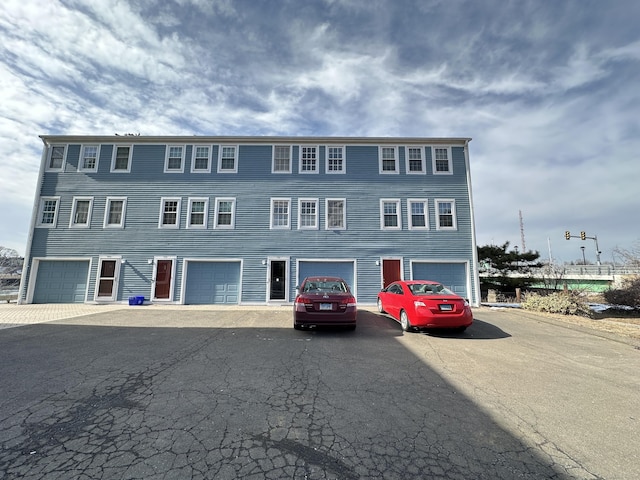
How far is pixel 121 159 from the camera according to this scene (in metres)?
16.2

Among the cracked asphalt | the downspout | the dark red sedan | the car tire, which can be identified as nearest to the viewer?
the cracked asphalt

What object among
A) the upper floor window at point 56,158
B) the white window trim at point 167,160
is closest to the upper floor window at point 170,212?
the white window trim at point 167,160

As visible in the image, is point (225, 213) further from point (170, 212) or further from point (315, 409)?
point (315, 409)

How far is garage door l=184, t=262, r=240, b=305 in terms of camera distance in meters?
14.8

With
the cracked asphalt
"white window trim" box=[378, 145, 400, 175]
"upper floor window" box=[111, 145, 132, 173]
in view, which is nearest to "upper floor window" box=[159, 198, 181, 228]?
"upper floor window" box=[111, 145, 132, 173]

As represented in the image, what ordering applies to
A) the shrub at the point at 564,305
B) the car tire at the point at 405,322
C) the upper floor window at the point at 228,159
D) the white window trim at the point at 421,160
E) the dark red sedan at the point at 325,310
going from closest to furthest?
the dark red sedan at the point at 325,310 → the car tire at the point at 405,322 → the shrub at the point at 564,305 → the white window trim at the point at 421,160 → the upper floor window at the point at 228,159

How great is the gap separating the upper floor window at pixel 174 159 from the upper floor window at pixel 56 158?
6.02 m

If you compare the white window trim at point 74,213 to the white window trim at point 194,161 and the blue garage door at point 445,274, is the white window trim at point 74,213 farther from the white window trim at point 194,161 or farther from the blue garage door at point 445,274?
the blue garage door at point 445,274

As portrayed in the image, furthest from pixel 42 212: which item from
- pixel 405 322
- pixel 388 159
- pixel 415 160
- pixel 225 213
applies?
pixel 415 160

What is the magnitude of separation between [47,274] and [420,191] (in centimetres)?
2095

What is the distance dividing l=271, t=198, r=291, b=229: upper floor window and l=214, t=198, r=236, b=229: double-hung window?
2165 mm

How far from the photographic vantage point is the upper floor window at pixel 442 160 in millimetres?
15859

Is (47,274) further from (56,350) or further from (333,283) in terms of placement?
(333,283)

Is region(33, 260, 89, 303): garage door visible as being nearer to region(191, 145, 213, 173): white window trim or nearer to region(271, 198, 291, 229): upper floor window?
region(191, 145, 213, 173): white window trim
